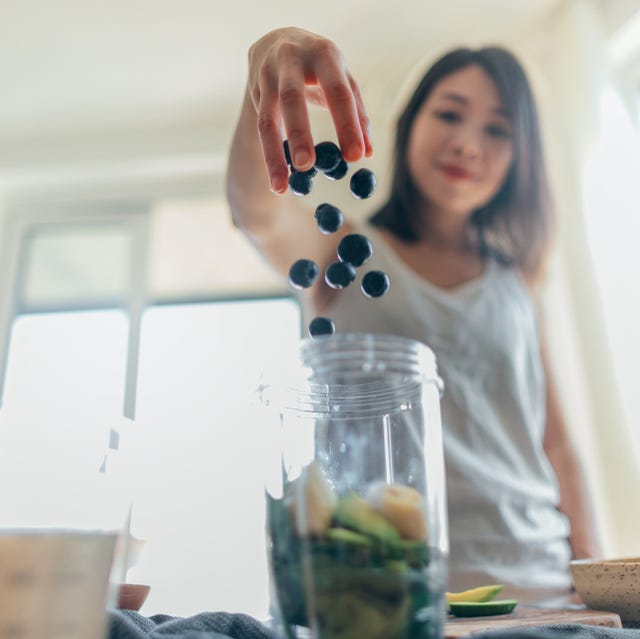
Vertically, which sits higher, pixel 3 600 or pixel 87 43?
pixel 87 43

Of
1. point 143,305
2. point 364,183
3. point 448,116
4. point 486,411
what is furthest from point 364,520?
point 143,305

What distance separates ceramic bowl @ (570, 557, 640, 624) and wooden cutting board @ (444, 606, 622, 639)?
0.01m

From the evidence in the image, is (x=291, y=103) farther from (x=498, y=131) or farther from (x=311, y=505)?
(x=498, y=131)

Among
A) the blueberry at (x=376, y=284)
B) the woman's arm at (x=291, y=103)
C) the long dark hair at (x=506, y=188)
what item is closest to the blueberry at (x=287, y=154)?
the woman's arm at (x=291, y=103)

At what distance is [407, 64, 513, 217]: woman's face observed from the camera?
1.28 meters

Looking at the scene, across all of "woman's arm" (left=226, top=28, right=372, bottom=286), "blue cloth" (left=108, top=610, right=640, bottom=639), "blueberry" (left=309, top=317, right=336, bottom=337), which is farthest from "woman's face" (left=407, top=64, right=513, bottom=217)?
"blue cloth" (left=108, top=610, right=640, bottom=639)

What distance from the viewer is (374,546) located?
298mm

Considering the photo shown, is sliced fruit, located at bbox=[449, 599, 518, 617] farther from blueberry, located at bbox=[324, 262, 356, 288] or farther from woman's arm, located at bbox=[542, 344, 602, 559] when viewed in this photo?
woman's arm, located at bbox=[542, 344, 602, 559]

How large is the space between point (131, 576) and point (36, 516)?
34 cm

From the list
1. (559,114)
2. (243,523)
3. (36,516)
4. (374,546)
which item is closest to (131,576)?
(36,516)

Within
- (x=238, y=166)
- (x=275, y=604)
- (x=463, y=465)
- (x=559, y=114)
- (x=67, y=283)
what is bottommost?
(x=275, y=604)

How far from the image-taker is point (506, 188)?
4.89 feet

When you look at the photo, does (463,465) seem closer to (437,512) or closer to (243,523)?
(243,523)

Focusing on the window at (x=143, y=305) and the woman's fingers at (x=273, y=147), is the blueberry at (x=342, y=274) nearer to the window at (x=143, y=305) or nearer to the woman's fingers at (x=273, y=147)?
the woman's fingers at (x=273, y=147)
